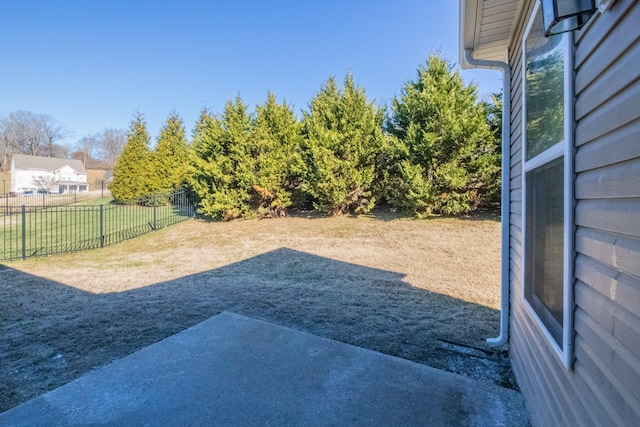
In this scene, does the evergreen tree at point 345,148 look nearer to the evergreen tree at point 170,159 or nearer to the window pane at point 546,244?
the evergreen tree at point 170,159

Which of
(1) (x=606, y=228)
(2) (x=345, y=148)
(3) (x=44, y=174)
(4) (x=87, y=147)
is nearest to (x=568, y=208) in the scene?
(1) (x=606, y=228)

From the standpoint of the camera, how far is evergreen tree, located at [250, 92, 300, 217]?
1007 cm

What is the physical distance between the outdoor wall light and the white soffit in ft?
3.86

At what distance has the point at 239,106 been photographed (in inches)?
410

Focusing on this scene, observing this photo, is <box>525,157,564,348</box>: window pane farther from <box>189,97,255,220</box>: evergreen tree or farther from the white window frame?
<box>189,97,255,220</box>: evergreen tree

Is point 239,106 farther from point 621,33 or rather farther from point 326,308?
A: point 621,33

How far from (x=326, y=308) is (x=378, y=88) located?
962 cm

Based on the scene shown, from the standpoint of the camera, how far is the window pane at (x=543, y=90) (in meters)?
1.56

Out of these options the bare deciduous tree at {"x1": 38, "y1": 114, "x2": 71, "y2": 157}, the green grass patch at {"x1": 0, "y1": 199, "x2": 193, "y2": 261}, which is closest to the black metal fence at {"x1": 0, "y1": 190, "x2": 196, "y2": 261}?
the green grass patch at {"x1": 0, "y1": 199, "x2": 193, "y2": 261}

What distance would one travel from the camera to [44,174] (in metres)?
35.2

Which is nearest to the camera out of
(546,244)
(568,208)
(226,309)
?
(568,208)

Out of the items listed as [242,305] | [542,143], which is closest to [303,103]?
[242,305]

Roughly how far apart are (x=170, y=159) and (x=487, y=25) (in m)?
14.5

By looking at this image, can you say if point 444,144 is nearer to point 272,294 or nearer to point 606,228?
point 272,294
